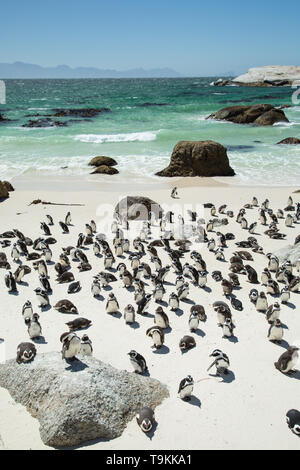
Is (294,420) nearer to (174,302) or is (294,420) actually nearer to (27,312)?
(174,302)

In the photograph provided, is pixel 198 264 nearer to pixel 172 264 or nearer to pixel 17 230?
pixel 172 264

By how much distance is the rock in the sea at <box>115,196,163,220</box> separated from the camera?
1734 centimetres

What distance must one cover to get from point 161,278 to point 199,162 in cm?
1550

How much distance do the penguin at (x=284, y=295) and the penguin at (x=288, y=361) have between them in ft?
8.63

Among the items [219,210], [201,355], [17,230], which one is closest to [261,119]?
[219,210]

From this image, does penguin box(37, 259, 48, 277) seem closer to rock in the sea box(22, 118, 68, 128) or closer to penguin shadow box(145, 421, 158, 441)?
penguin shadow box(145, 421, 158, 441)

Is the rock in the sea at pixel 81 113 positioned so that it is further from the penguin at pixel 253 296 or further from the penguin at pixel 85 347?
the penguin at pixel 85 347

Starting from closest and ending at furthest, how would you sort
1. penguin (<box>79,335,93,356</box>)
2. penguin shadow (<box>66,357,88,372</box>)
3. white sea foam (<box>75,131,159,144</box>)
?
penguin shadow (<box>66,357,88,372</box>) → penguin (<box>79,335,93,356</box>) → white sea foam (<box>75,131,159,144</box>)

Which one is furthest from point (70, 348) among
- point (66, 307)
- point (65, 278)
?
point (65, 278)

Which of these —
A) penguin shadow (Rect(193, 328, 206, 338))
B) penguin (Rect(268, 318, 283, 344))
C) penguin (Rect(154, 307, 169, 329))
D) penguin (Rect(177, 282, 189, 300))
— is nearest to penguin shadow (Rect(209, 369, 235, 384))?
penguin shadow (Rect(193, 328, 206, 338))

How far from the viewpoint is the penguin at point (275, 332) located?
868 cm

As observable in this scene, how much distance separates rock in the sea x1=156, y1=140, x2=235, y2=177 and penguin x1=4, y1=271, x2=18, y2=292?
15837 millimetres

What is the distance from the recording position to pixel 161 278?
1137 centimetres

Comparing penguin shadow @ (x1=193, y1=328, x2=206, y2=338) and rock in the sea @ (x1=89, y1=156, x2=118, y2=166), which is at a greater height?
rock in the sea @ (x1=89, y1=156, x2=118, y2=166)
